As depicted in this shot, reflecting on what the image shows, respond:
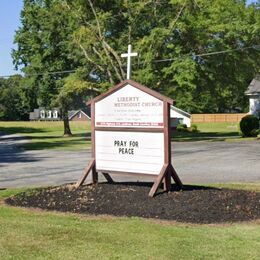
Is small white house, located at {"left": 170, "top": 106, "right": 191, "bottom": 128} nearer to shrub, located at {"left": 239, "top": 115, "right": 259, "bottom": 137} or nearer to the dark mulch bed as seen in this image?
shrub, located at {"left": 239, "top": 115, "right": 259, "bottom": 137}

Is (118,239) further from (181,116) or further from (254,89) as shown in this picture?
(181,116)

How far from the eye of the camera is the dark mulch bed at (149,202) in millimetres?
8258

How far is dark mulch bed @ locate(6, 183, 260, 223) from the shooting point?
8258 mm

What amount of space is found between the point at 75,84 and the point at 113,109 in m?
27.3

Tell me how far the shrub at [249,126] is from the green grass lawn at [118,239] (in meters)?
32.6

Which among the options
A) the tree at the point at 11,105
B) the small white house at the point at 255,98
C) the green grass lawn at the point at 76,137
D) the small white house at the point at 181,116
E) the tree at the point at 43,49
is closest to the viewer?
the green grass lawn at the point at 76,137

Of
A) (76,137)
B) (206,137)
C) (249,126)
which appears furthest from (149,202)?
(76,137)

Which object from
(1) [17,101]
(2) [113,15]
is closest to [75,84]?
(2) [113,15]

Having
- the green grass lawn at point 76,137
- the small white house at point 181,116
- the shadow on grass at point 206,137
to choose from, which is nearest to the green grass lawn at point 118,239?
the green grass lawn at point 76,137

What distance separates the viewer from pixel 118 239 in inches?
265

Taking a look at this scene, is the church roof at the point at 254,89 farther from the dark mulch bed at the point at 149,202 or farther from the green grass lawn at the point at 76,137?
the dark mulch bed at the point at 149,202

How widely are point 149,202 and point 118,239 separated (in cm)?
240

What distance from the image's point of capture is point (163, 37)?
3606cm

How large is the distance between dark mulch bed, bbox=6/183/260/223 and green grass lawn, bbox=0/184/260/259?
0.49 m
